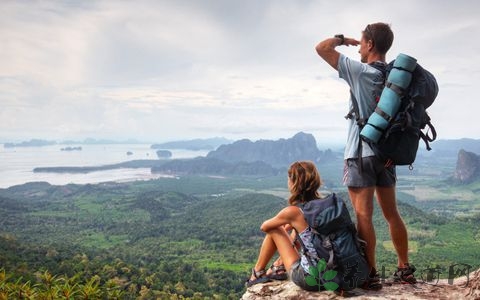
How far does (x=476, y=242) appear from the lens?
7106 cm

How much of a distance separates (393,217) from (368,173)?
0.71m

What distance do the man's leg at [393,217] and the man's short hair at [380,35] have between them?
4.89ft

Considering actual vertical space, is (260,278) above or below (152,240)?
above

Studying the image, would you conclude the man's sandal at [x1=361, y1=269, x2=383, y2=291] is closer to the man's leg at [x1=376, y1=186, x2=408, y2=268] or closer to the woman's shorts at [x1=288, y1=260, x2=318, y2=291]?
the man's leg at [x1=376, y1=186, x2=408, y2=268]

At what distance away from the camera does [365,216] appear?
4270mm

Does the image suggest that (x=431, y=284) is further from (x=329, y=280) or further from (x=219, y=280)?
(x=219, y=280)

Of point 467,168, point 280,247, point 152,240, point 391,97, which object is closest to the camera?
point 391,97

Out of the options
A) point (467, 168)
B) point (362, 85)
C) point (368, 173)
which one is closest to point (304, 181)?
point (368, 173)

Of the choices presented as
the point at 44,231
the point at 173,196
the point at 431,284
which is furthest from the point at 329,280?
the point at 173,196

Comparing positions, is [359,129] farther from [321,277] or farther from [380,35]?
[321,277]

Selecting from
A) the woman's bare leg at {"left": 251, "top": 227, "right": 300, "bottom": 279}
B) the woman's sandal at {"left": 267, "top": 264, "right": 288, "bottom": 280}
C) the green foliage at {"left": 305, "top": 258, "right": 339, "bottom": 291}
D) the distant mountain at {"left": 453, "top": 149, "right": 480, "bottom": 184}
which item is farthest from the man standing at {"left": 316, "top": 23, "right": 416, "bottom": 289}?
the distant mountain at {"left": 453, "top": 149, "right": 480, "bottom": 184}

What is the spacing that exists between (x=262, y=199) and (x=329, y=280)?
366ft

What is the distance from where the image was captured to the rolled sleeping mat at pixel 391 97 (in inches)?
151

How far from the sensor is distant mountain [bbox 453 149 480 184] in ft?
600
